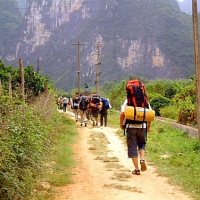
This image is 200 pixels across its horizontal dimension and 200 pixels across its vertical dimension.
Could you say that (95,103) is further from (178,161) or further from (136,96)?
(136,96)

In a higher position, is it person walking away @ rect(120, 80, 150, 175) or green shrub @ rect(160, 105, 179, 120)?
person walking away @ rect(120, 80, 150, 175)

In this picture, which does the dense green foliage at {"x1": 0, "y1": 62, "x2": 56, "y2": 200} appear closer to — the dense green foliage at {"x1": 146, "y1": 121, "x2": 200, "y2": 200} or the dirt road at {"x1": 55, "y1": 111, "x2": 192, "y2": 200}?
the dirt road at {"x1": 55, "y1": 111, "x2": 192, "y2": 200}

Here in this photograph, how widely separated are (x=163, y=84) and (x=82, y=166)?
2887cm

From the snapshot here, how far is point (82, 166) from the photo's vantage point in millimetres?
8289

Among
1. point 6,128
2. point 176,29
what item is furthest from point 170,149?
point 176,29

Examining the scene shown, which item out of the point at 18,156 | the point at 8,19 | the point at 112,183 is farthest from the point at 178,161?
the point at 8,19

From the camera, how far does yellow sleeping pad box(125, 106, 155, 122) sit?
6.87m

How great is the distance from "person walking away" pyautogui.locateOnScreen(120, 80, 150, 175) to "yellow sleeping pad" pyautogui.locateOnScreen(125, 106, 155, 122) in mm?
84

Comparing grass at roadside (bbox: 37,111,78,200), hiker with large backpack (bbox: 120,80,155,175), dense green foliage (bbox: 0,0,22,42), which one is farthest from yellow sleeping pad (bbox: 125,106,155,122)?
dense green foliage (bbox: 0,0,22,42)

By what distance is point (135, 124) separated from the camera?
280 inches

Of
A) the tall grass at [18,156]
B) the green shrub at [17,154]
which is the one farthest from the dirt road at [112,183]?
the green shrub at [17,154]

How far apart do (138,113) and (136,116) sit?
0.06 metres

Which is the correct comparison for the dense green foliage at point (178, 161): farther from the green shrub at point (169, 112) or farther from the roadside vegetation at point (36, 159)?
the green shrub at point (169, 112)

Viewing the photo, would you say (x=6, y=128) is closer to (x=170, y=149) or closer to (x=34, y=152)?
(x=34, y=152)
